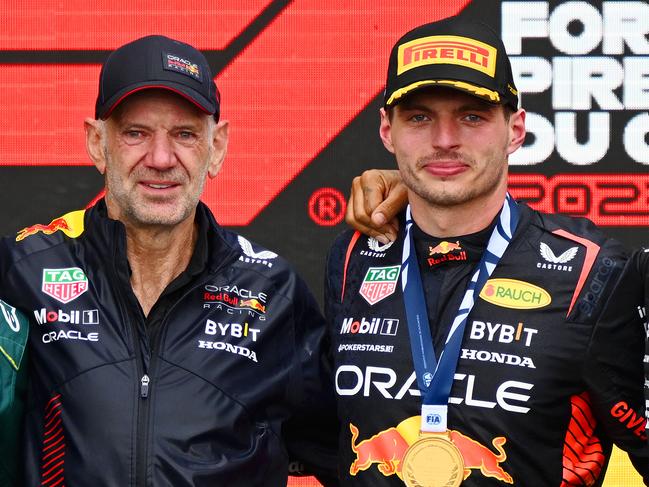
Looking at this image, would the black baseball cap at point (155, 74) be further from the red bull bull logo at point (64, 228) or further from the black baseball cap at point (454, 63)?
the black baseball cap at point (454, 63)

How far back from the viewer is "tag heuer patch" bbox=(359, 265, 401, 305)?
2707mm

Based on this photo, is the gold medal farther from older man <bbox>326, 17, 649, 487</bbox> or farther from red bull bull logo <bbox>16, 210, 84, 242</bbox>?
red bull bull logo <bbox>16, 210, 84, 242</bbox>

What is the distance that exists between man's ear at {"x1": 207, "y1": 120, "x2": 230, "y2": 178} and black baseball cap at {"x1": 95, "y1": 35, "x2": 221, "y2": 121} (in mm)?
77

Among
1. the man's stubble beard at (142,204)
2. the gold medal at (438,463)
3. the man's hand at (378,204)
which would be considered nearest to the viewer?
the gold medal at (438,463)

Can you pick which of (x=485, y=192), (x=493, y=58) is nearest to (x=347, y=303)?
(x=485, y=192)

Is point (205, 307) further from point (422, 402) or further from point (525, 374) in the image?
point (525, 374)

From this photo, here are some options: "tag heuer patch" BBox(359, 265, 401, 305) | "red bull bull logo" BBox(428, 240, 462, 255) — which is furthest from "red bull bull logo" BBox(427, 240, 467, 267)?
"tag heuer patch" BBox(359, 265, 401, 305)

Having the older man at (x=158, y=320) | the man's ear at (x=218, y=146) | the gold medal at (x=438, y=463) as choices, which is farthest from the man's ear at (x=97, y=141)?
the gold medal at (x=438, y=463)

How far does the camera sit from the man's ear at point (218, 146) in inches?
111

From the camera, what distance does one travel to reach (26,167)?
12.0ft

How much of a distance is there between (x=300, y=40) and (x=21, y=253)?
50.9 inches

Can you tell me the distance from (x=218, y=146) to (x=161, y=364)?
1.80 ft

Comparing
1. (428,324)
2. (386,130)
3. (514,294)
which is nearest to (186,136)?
(386,130)

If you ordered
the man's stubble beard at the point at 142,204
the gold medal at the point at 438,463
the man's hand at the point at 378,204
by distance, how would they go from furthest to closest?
the man's hand at the point at 378,204
the man's stubble beard at the point at 142,204
the gold medal at the point at 438,463
